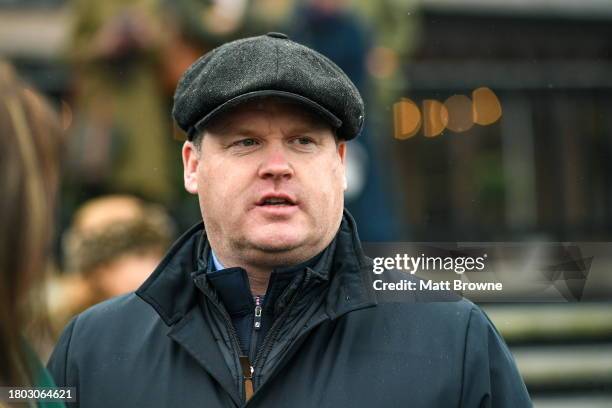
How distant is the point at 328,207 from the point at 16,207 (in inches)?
29.1

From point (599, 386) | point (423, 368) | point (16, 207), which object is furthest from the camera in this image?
point (599, 386)

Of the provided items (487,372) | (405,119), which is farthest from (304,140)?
(405,119)

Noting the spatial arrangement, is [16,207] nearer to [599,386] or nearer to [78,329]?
[78,329]

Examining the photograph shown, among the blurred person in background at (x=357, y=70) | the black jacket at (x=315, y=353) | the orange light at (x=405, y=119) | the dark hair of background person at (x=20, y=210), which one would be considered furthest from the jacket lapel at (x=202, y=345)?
the orange light at (x=405, y=119)

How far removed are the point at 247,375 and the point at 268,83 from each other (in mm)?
545

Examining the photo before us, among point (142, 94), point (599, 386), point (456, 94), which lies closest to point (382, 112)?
point (456, 94)

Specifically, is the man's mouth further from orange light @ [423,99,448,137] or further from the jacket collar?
orange light @ [423,99,448,137]

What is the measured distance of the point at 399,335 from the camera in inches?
74.7

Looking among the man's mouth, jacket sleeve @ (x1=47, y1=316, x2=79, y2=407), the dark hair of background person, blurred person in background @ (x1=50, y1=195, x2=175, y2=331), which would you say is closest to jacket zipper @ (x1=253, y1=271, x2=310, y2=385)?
the man's mouth

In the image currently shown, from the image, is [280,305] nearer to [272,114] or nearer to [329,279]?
[329,279]

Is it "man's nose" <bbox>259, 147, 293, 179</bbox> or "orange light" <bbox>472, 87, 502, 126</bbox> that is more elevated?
"orange light" <bbox>472, 87, 502, 126</bbox>

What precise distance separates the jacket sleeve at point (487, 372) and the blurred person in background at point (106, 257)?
183 cm

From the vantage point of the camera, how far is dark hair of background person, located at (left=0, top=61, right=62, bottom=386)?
4.35 ft

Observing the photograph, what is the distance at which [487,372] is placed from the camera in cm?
186
